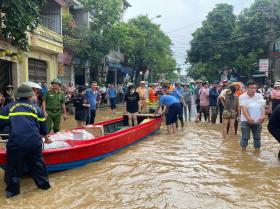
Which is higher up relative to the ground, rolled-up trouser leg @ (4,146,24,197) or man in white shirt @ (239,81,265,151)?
man in white shirt @ (239,81,265,151)

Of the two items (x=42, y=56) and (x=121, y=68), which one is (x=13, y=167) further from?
(x=121, y=68)

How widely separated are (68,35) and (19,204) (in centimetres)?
1953

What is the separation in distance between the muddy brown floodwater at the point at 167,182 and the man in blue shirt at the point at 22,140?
0.97ft

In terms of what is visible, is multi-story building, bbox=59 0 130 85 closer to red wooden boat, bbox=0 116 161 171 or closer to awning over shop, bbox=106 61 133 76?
awning over shop, bbox=106 61 133 76

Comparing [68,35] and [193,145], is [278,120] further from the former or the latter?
[68,35]

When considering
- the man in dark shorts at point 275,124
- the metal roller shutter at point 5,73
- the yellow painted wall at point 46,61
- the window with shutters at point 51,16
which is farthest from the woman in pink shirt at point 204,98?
the window with shutters at point 51,16

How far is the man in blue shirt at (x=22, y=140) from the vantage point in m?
5.80

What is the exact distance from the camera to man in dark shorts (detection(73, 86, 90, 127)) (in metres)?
11.2

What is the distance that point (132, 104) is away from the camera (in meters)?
12.7

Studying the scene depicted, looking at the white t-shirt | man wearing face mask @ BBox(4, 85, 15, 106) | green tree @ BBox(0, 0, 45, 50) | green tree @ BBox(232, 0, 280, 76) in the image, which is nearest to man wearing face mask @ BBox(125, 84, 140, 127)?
green tree @ BBox(0, 0, 45, 50)

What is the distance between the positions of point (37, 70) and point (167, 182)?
14.9 meters

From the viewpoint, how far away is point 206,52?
131 ft

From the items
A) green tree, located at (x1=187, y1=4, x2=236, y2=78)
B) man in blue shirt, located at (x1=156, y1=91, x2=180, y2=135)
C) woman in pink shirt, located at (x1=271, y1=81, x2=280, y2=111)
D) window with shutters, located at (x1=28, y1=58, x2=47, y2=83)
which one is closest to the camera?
man in blue shirt, located at (x1=156, y1=91, x2=180, y2=135)

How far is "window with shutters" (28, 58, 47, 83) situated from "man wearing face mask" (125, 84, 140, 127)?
8209mm
